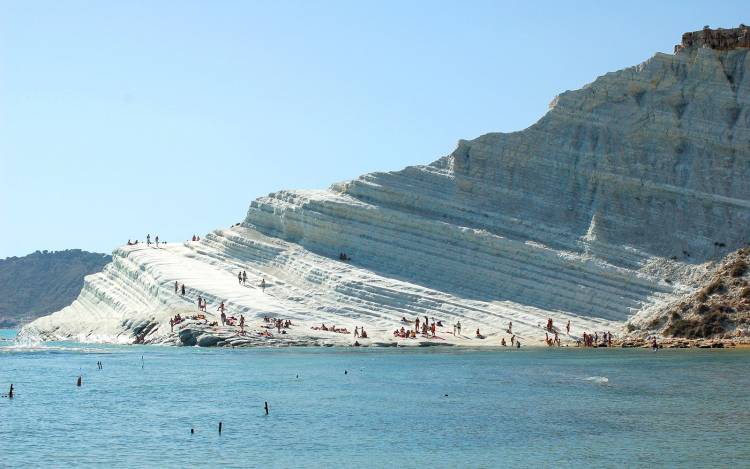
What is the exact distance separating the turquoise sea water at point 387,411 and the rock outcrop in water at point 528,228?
10.6 metres

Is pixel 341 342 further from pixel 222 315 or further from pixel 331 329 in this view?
pixel 222 315

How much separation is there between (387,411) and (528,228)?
32.7 metres

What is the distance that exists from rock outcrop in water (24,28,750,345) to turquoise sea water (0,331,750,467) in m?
10.6

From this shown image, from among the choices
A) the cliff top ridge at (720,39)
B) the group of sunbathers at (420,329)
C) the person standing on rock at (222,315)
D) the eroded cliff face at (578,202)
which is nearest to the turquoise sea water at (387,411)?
the group of sunbathers at (420,329)

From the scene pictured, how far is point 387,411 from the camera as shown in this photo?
106 ft

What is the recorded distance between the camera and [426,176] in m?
66.8

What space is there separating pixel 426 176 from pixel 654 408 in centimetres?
3666

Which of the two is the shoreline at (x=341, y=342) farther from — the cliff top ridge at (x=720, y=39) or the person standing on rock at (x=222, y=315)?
the cliff top ridge at (x=720, y=39)

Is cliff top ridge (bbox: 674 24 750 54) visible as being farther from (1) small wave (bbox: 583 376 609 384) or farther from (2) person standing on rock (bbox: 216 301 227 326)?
(1) small wave (bbox: 583 376 609 384)

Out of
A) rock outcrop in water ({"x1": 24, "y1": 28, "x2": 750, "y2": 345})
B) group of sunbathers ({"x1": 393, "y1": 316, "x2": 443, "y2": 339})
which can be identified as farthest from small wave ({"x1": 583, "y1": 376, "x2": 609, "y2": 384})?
group of sunbathers ({"x1": 393, "y1": 316, "x2": 443, "y2": 339})

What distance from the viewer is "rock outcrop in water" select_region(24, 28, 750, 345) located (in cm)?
6006

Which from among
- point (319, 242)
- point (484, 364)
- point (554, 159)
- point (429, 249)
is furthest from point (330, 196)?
point (484, 364)

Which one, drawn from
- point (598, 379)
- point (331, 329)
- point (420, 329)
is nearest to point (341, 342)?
point (331, 329)

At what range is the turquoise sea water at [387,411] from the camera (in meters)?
A: 25.5
